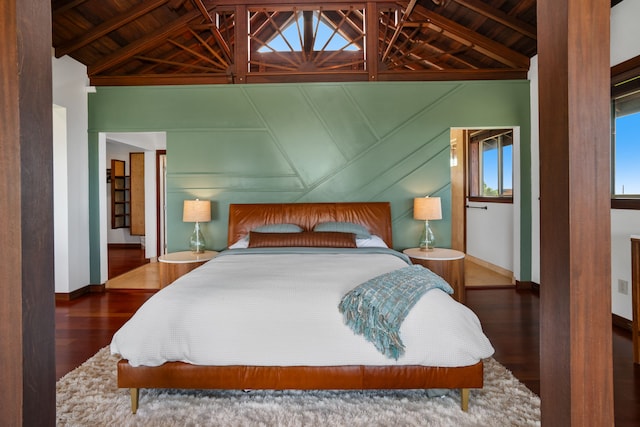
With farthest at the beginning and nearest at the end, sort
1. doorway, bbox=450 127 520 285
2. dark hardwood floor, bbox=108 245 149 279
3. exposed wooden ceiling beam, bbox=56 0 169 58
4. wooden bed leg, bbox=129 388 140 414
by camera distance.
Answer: dark hardwood floor, bbox=108 245 149 279, doorway, bbox=450 127 520 285, exposed wooden ceiling beam, bbox=56 0 169 58, wooden bed leg, bbox=129 388 140 414

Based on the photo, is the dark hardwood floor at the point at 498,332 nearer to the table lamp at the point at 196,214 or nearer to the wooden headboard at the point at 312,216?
the table lamp at the point at 196,214

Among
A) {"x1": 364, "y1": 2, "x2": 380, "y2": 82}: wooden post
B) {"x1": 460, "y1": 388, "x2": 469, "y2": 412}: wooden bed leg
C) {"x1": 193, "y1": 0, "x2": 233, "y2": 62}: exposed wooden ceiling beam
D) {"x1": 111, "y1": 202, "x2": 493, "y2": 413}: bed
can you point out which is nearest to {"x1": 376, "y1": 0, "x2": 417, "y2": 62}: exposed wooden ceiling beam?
{"x1": 364, "y1": 2, "x2": 380, "y2": 82}: wooden post

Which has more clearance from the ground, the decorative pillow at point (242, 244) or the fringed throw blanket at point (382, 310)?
the decorative pillow at point (242, 244)

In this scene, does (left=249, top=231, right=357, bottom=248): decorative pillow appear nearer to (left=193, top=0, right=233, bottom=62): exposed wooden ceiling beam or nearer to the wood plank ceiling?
the wood plank ceiling

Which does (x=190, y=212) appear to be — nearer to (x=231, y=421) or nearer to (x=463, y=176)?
(x=231, y=421)

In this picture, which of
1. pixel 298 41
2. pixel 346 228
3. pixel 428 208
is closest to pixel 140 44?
pixel 298 41

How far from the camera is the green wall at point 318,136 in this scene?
454 centimetres

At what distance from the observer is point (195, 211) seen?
4.26m

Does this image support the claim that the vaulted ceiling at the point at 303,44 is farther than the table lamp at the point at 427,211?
Yes

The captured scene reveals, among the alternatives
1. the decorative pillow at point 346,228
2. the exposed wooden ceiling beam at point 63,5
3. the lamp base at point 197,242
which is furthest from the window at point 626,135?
the exposed wooden ceiling beam at point 63,5

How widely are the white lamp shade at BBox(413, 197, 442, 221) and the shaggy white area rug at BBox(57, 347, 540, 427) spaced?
2116mm

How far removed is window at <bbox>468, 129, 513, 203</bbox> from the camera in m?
5.49

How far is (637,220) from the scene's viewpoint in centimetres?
307

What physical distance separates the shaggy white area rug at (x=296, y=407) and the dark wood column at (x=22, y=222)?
130cm
